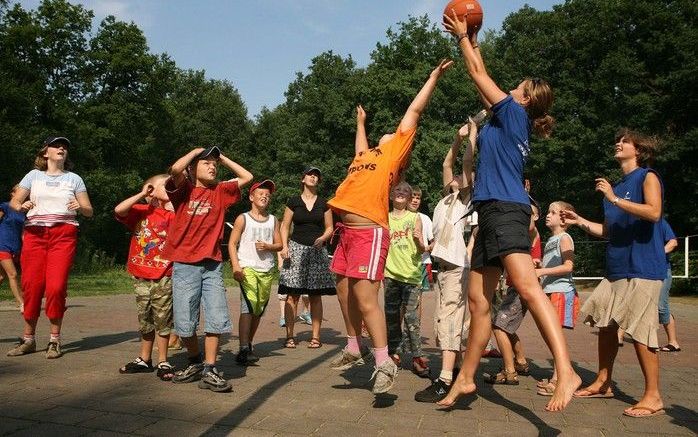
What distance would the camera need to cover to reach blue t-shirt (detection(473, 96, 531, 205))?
4109 millimetres

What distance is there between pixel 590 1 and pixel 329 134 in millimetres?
19739

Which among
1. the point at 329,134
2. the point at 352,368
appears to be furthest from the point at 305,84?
the point at 352,368

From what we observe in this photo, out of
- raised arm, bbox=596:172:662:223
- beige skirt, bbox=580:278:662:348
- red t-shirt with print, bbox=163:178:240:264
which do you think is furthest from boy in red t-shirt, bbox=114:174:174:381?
beige skirt, bbox=580:278:662:348

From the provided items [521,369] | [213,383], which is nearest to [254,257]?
[213,383]

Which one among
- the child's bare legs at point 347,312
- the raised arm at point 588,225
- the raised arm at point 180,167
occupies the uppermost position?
the raised arm at point 180,167

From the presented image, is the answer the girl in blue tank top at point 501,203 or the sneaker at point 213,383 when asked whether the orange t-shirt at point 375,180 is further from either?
the sneaker at point 213,383

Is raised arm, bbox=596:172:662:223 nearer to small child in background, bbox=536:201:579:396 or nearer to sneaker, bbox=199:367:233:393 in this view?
small child in background, bbox=536:201:579:396

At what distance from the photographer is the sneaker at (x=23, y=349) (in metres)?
6.40

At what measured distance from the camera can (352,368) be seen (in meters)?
6.20

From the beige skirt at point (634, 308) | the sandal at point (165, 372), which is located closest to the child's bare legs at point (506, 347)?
the beige skirt at point (634, 308)

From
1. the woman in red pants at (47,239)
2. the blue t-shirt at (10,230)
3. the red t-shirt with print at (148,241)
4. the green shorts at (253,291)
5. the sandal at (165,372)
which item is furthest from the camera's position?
the blue t-shirt at (10,230)

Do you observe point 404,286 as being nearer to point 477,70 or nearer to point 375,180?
point 375,180

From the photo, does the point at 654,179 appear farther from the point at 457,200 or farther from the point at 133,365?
the point at 133,365

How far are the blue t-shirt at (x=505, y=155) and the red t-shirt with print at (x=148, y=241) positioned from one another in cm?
315
